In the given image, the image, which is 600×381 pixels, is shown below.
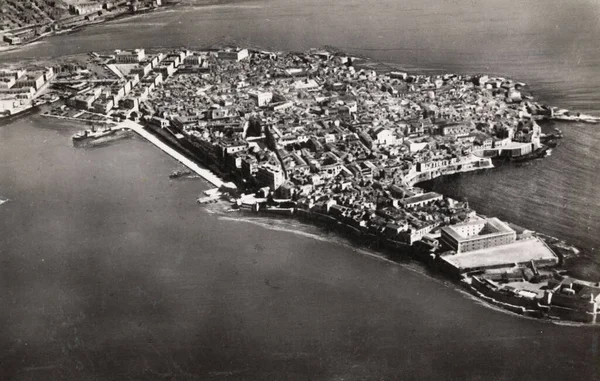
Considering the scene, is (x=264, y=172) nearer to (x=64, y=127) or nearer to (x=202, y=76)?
(x=64, y=127)

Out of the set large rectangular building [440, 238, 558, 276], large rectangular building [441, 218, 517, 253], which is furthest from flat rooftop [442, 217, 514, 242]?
large rectangular building [440, 238, 558, 276]

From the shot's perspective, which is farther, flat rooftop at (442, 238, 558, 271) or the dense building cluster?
the dense building cluster

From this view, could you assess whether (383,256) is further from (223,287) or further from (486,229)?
(223,287)

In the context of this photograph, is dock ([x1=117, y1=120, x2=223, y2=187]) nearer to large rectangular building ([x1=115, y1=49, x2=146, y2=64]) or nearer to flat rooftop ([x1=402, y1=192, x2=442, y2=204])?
flat rooftop ([x1=402, y1=192, x2=442, y2=204])

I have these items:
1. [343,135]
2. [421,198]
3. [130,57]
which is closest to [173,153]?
[343,135]

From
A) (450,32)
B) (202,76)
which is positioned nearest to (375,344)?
(202,76)

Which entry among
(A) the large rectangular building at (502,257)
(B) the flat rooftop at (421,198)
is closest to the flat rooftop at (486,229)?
Answer: (A) the large rectangular building at (502,257)
